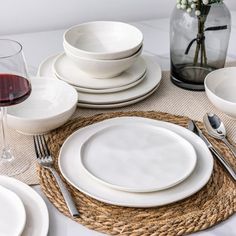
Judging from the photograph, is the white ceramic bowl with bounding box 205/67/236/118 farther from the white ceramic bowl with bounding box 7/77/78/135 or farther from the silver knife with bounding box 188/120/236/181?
the white ceramic bowl with bounding box 7/77/78/135

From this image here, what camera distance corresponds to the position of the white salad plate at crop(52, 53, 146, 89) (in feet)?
3.67

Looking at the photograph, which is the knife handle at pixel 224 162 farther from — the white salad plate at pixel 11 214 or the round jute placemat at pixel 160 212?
the white salad plate at pixel 11 214

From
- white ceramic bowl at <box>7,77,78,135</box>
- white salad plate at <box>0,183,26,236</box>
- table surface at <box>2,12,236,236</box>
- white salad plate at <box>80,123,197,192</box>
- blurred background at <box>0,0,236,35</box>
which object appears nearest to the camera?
white salad plate at <box>0,183,26,236</box>

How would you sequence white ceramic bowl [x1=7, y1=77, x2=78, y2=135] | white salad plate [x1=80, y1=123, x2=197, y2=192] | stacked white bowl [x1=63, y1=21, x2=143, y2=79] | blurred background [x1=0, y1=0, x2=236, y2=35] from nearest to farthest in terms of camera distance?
white salad plate [x1=80, y1=123, x2=197, y2=192] < white ceramic bowl [x1=7, y1=77, x2=78, y2=135] < stacked white bowl [x1=63, y1=21, x2=143, y2=79] < blurred background [x1=0, y1=0, x2=236, y2=35]

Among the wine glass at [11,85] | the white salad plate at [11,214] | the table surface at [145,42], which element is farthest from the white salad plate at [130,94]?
the white salad plate at [11,214]

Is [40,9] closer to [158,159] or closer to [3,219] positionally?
[158,159]

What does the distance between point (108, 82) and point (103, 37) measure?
15 cm

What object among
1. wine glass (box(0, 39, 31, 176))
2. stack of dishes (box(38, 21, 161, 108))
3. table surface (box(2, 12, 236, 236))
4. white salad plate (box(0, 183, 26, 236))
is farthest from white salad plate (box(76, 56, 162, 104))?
white salad plate (box(0, 183, 26, 236))

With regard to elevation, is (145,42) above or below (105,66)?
below

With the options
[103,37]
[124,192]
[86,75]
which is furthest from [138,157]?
[103,37]

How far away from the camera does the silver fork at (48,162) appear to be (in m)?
0.80

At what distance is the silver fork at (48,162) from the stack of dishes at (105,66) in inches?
6.4

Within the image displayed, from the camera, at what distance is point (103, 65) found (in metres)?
1.09

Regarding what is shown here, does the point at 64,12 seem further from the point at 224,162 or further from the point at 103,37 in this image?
the point at 224,162
